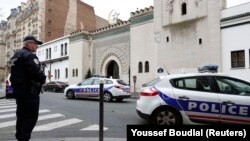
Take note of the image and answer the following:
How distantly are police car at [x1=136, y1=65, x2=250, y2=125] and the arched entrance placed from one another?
2957 centimetres

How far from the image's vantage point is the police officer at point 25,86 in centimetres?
544

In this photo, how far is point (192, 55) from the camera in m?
27.4

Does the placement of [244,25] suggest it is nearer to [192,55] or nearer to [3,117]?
[192,55]

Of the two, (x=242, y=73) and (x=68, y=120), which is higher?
(x=242, y=73)

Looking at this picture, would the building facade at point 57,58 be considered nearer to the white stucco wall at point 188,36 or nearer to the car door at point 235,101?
the white stucco wall at point 188,36

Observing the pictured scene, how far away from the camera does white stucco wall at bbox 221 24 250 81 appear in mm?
22922

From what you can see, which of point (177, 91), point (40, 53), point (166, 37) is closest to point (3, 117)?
point (177, 91)

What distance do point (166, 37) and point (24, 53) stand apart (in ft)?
82.8

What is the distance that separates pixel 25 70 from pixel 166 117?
4.30m

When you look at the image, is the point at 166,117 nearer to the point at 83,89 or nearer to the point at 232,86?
the point at 232,86

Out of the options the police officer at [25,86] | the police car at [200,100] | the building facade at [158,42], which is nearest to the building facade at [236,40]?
the building facade at [158,42]

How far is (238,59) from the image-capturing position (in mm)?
23797

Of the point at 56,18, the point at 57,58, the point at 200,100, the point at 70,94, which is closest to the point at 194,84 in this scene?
the point at 200,100

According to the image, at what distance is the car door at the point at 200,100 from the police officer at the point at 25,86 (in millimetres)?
4100
